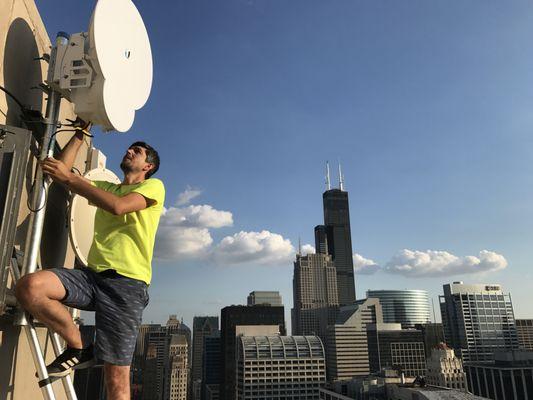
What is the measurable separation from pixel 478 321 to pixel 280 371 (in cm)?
7538

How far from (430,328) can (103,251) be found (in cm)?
16529

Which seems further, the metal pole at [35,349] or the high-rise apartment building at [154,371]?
the high-rise apartment building at [154,371]

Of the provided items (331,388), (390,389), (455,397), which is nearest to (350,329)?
(331,388)

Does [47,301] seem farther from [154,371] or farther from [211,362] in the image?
[211,362]

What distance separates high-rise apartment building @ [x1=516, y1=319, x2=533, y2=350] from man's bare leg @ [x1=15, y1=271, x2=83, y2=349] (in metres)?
171

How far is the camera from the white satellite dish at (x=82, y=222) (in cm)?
320

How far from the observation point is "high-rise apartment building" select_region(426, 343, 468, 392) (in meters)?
88.4

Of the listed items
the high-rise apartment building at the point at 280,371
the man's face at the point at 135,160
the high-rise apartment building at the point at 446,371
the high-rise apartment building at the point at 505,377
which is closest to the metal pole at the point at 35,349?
the man's face at the point at 135,160

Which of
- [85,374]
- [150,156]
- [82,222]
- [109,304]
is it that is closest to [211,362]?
[85,374]

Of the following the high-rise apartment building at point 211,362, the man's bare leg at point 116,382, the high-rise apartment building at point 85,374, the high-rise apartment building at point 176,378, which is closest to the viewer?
the man's bare leg at point 116,382

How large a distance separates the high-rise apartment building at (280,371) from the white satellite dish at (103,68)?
348ft

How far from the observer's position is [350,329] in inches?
5512

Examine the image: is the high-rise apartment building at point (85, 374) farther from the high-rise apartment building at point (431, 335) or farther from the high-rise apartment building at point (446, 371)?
the high-rise apartment building at point (431, 335)

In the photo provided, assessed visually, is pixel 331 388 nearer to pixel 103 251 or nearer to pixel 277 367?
pixel 277 367
